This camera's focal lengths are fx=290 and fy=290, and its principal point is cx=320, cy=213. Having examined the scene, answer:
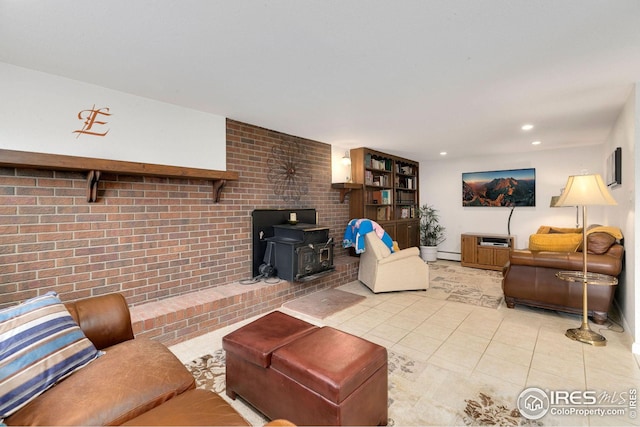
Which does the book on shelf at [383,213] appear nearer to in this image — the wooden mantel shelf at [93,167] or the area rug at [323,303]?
the area rug at [323,303]

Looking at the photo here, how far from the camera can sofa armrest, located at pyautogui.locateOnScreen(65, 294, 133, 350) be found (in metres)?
1.63

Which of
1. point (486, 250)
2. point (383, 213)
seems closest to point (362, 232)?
point (383, 213)

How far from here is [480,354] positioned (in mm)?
2344

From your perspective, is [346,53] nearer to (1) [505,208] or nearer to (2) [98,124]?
(2) [98,124]

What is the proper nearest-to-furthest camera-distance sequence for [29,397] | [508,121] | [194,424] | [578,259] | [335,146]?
[194,424] → [29,397] → [578,259] → [508,121] → [335,146]

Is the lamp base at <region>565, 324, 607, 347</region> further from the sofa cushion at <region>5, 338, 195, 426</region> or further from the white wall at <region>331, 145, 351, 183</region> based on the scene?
the white wall at <region>331, 145, 351, 183</region>

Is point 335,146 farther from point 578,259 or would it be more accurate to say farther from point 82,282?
point 82,282

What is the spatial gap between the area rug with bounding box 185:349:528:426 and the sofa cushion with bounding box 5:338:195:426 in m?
0.60

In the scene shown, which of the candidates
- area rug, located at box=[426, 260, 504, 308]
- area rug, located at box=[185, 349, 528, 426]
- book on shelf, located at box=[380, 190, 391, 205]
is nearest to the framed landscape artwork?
area rug, located at box=[426, 260, 504, 308]

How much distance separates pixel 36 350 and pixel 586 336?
3843 millimetres

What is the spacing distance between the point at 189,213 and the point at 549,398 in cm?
327

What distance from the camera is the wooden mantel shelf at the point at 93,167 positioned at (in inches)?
77.3

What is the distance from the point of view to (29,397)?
3.94ft

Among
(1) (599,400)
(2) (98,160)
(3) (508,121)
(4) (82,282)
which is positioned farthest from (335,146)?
(1) (599,400)
